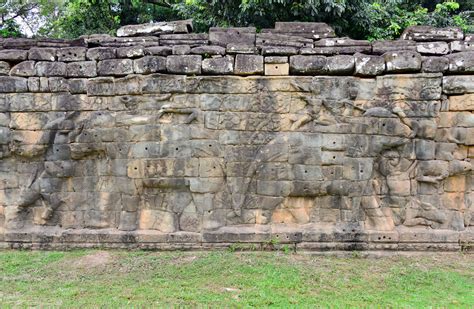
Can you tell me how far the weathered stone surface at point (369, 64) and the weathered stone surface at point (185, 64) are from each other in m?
2.72

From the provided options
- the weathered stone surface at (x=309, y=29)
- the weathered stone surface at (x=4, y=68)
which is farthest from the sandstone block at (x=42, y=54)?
the weathered stone surface at (x=309, y=29)

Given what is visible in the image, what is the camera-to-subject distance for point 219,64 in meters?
6.21

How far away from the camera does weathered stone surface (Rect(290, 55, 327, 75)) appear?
6199mm

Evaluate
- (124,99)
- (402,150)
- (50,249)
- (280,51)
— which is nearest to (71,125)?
(124,99)

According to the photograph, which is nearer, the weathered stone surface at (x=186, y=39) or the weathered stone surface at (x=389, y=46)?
the weathered stone surface at (x=389, y=46)

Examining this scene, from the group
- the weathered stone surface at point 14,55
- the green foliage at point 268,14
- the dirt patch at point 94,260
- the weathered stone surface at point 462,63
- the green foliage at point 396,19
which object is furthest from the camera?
the green foliage at point 396,19

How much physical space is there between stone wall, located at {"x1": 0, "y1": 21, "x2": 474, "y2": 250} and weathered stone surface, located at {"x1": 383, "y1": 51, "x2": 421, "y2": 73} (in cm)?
2

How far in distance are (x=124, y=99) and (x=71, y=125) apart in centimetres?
107

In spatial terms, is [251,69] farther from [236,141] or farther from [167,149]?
[167,149]

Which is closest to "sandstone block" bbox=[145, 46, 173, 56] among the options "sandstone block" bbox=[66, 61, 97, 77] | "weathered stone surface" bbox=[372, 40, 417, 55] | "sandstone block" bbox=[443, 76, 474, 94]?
"sandstone block" bbox=[66, 61, 97, 77]

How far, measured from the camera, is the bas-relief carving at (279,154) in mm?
6258

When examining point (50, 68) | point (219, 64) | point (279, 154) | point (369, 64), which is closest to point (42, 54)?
point (50, 68)

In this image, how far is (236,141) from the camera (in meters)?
6.30

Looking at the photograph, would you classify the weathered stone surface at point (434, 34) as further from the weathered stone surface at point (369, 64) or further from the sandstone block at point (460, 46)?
the weathered stone surface at point (369, 64)
